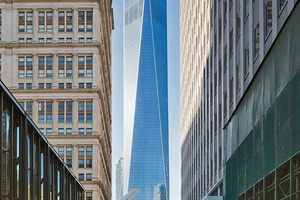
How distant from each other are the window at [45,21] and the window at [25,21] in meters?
1.64

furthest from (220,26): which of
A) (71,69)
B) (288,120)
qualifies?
(71,69)

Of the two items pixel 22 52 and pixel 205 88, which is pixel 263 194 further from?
pixel 22 52

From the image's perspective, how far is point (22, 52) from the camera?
330 ft

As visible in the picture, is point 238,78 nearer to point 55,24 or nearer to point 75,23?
point 75,23

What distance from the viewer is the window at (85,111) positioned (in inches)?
3929

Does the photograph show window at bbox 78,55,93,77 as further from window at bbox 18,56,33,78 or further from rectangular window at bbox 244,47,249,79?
rectangular window at bbox 244,47,249,79

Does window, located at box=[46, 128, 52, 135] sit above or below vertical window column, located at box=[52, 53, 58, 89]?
below

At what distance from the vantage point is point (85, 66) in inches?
3959

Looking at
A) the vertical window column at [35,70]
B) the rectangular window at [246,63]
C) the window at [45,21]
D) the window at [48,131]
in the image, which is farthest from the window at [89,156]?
the rectangular window at [246,63]

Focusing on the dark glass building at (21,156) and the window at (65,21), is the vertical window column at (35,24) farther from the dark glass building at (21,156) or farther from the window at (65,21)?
the dark glass building at (21,156)

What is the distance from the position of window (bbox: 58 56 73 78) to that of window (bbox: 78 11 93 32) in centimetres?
519

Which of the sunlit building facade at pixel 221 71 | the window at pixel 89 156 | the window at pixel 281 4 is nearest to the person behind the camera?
the window at pixel 281 4

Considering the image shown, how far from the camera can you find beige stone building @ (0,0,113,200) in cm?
9944

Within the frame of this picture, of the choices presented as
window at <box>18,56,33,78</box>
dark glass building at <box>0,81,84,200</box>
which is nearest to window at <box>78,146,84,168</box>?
window at <box>18,56,33,78</box>
